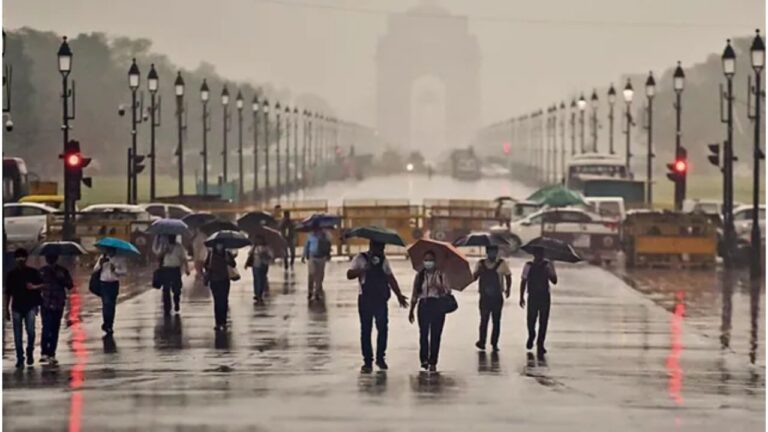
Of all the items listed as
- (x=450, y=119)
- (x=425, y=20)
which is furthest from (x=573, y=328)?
(x=450, y=119)

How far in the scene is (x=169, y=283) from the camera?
30.3 metres

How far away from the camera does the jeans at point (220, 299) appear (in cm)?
2808

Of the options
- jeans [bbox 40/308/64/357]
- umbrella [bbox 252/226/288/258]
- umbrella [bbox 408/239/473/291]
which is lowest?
jeans [bbox 40/308/64/357]

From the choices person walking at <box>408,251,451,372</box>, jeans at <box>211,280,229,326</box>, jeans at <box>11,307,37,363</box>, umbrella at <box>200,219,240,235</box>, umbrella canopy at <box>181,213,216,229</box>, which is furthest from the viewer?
umbrella canopy at <box>181,213,216,229</box>

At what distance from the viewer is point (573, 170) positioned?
71438mm

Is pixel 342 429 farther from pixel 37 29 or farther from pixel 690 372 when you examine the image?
pixel 37 29

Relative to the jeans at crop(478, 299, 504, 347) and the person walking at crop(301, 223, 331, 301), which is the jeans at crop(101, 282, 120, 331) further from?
the person walking at crop(301, 223, 331, 301)

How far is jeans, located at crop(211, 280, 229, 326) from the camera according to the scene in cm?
2808

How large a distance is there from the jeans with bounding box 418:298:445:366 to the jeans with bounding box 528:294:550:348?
6.76 feet

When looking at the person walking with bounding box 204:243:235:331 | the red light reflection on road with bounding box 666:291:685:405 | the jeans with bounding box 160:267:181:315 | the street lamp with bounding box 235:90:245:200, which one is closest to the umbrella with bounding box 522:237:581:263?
the red light reflection on road with bounding box 666:291:685:405

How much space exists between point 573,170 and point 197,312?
1615 inches

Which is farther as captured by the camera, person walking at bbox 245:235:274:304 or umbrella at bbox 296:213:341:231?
person walking at bbox 245:235:274:304

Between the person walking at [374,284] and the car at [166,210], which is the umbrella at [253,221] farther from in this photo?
the person walking at [374,284]

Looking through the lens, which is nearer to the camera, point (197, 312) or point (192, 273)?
point (197, 312)
